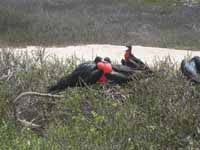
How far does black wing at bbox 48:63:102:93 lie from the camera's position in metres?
4.23

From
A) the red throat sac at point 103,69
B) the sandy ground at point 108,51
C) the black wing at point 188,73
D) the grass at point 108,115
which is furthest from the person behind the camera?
the sandy ground at point 108,51

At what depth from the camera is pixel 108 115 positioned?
3838 millimetres

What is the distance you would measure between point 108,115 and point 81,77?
51 cm

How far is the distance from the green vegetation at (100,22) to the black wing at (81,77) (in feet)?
30.3

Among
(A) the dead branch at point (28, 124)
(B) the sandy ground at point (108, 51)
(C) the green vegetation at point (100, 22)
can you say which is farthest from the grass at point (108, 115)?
(C) the green vegetation at point (100, 22)

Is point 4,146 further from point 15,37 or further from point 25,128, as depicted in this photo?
point 15,37

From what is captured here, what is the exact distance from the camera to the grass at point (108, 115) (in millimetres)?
3633

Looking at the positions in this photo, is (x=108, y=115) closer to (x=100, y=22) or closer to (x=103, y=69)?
(x=103, y=69)

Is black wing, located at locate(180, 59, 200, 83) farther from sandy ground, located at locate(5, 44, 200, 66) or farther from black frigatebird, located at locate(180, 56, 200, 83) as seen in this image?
sandy ground, located at locate(5, 44, 200, 66)

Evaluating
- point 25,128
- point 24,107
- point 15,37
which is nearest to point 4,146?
point 25,128

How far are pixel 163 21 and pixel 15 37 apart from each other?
492 centimetres

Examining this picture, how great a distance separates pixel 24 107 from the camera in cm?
→ 442

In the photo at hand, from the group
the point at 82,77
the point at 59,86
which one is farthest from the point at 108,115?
the point at 59,86

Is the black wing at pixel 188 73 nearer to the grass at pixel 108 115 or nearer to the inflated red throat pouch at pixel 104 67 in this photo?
the grass at pixel 108 115
